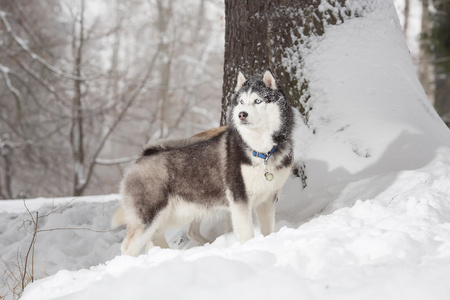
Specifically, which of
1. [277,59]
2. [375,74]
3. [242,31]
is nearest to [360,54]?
[375,74]

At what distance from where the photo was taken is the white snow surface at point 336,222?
7.29 feet

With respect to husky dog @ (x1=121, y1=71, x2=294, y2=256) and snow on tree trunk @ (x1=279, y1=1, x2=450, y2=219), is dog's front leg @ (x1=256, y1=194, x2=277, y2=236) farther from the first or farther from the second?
snow on tree trunk @ (x1=279, y1=1, x2=450, y2=219)

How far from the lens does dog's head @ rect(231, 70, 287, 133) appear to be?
11.2 feet

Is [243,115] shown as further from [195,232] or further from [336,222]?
[195,232]

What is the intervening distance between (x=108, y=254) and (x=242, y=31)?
307cm

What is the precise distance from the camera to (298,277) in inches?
88.2

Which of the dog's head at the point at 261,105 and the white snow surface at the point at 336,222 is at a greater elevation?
the dog's head at the point at 261,105

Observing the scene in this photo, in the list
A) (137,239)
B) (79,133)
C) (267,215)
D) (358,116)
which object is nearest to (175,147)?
(137,239)

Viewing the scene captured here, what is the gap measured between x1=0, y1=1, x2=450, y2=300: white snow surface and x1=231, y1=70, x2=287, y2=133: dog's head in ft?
3.03

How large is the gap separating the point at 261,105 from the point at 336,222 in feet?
3.86

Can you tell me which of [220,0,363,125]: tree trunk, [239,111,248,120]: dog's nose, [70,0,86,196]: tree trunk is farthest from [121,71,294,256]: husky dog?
[70,0,86,196]: tree trunk

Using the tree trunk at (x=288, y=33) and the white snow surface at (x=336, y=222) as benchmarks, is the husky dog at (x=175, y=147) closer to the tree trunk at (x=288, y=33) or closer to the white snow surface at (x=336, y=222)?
the white snow surface at (x=336, y=222)

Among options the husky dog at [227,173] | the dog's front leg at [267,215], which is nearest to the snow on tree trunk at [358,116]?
the dog's front leg at [267,215]

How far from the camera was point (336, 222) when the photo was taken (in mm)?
2865
